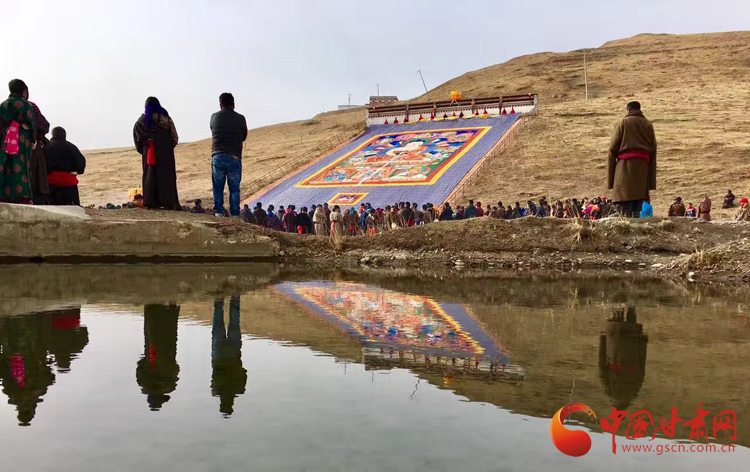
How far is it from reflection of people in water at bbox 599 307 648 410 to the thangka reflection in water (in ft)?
1.76

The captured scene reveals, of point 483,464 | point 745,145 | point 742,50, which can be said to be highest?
point 742,50

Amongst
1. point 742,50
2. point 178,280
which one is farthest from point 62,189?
point 742,50

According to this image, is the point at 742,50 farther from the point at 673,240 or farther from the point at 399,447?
the point at 399,447

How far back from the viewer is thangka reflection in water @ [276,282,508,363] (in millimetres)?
3930

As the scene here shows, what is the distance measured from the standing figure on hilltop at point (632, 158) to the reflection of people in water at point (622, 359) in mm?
Answer: 5267

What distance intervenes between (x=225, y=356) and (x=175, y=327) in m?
0.92

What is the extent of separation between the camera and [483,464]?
7.22ft

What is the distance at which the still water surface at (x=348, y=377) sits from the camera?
90.4 inches

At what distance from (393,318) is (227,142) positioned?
5.87 meters

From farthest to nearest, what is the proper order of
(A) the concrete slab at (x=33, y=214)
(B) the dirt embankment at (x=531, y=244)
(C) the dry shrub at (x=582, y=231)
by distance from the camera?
(C) the dry shrub at (x=582, y=231) < (B) the dirt embankment at (x=531, y=244) < (A) the concrete slab at (x=33, y=214)

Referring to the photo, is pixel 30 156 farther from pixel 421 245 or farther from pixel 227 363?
pixel 227 363

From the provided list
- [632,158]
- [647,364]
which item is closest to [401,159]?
[632,158]

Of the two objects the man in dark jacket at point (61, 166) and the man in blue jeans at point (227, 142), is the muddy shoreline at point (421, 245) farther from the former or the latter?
the man in dark jacket at point (61, 166)

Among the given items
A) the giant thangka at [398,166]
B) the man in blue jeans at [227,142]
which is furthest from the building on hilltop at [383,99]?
the man in blue jeans at [227,142]
